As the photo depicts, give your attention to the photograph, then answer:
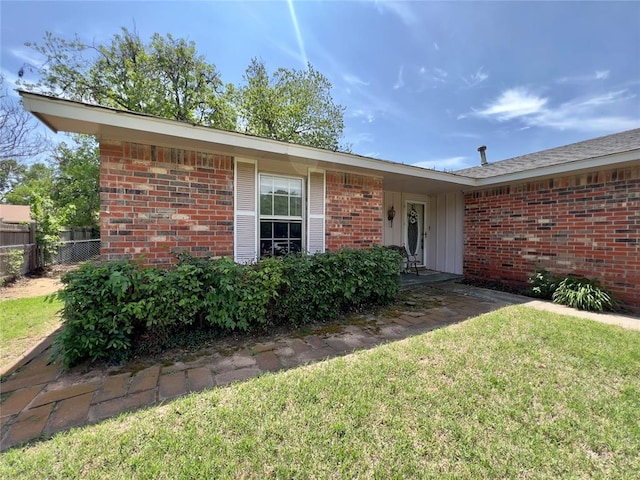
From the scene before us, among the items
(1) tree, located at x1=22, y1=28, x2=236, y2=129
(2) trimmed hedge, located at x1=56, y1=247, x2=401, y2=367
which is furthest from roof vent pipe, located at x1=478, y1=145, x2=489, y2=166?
(1) tree, located at x1=22, y1=28, x2=236, y2=129

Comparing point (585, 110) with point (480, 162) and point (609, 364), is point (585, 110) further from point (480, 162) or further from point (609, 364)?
point (609, 364)

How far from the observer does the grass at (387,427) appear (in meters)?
1.50

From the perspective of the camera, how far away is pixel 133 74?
505 inches

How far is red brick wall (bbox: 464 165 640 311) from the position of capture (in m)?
4.84

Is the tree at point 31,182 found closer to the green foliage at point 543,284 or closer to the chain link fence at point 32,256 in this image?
the chain link fence at point 32,256

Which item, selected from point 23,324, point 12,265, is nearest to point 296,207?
point 23,324

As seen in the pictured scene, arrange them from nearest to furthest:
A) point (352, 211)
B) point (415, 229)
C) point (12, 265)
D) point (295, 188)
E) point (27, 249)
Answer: point (295, 188) < point (352, 211) < point (12, 265) < point (27, 249) < point (415, 229)

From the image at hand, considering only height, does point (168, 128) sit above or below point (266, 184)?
above

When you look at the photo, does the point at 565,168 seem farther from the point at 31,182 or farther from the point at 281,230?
the point at 31,182

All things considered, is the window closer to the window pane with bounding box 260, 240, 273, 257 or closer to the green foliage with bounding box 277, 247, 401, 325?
the window pane with bounding box 260, 240, 273, 257

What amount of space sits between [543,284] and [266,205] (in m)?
5.75

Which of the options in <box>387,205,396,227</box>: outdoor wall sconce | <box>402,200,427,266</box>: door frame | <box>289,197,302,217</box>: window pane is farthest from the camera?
<box>402,200,427,266</box>: door frame

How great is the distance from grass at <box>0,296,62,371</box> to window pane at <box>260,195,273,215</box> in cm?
268

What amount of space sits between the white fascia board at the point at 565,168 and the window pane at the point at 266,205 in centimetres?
506
